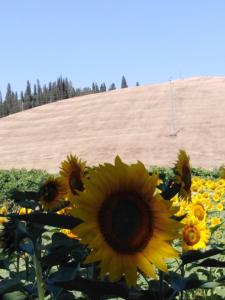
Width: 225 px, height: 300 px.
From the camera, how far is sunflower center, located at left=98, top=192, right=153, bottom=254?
1.52 meters

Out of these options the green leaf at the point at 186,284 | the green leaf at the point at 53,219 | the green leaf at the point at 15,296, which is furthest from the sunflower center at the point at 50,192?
the green leaf at the point at 53,219

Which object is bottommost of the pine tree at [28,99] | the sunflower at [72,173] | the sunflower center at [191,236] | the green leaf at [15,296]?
the green leaf at [15,296]

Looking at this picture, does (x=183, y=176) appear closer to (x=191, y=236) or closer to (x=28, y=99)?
(x=191, y=236)

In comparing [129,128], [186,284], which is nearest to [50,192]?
[186,284]

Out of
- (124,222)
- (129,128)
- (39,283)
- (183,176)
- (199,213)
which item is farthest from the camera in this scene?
(129,128)

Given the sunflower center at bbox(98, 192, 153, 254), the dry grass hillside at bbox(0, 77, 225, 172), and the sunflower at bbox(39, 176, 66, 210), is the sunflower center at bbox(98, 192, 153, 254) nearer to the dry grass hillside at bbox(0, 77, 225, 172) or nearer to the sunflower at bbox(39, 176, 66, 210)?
the sunflower at bbox(39, 176, 66, 210)

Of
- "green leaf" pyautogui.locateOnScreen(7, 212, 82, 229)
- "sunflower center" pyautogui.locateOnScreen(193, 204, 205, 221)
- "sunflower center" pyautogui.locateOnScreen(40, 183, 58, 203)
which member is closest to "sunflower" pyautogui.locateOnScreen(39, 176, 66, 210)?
"sunflower center" pyautogui.locateOnScreen(40, 183, 58, 203)

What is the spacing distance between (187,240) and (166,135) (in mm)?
51653

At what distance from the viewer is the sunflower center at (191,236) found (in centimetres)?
325

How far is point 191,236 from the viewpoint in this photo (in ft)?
10.7

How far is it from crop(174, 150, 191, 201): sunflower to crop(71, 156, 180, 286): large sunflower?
600mm

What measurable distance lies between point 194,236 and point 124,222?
1.80m

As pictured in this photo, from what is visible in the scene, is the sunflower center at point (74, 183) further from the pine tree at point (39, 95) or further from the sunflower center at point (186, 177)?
the pine tree at point (39, 95)

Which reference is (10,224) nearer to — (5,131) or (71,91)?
(5,131)
